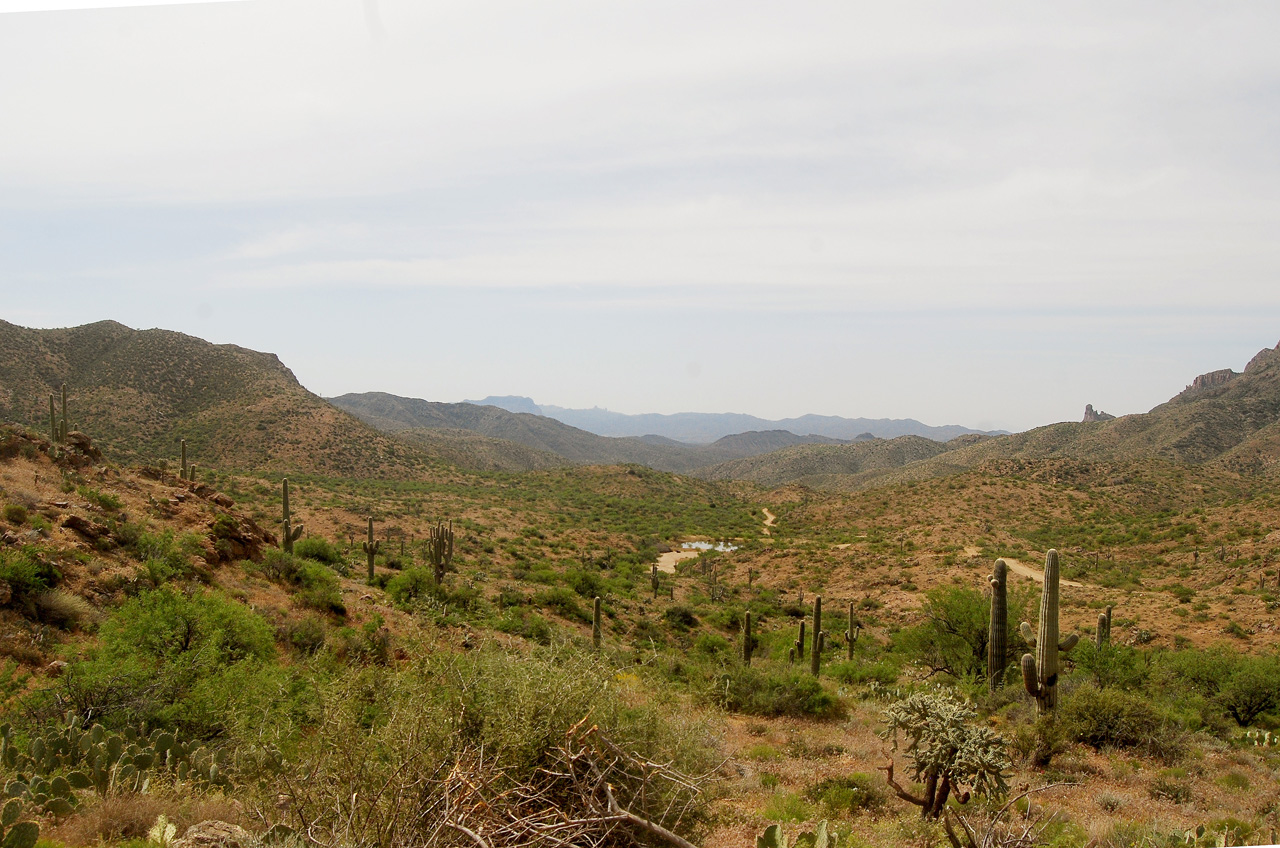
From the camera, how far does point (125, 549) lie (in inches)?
465

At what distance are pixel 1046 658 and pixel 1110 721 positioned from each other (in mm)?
1215

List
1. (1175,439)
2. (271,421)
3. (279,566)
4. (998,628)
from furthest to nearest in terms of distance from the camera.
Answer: (1175,439), (271,421), (279,566), (998,628)

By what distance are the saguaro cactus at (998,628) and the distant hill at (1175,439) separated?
43.0 metres

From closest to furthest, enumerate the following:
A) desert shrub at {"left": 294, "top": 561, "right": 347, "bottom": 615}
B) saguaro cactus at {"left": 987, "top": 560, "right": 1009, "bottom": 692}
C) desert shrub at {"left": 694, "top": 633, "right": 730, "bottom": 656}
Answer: saguaro cactus at {"left": 987, "top": 560, "right": 1009, "bottom": 692} → desert shrub at {"left": 294, "top": 561, "right": 347, "bottom": 615} → desert shrub at {"left": 694, "top": 633, "right": 730, "bottom": 656}

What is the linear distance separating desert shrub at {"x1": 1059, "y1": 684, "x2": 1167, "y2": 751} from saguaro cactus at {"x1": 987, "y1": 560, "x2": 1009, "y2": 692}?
185 centimetres

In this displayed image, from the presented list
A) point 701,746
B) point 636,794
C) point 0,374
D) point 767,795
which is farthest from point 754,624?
point 0,374

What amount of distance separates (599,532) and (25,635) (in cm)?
3094

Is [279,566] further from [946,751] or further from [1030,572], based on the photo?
[1030,572]

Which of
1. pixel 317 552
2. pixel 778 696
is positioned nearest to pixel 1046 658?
pixel 778 696

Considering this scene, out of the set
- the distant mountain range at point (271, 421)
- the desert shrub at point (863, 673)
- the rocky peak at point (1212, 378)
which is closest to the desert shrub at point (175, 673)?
the desert shrub at point (863, 673)

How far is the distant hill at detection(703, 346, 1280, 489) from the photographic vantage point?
5088cm

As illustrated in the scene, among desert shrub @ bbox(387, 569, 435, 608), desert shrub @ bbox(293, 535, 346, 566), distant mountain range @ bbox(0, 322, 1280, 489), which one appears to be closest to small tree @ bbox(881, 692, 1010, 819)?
desert shrub @ bbox(387, 569, 435, 608)

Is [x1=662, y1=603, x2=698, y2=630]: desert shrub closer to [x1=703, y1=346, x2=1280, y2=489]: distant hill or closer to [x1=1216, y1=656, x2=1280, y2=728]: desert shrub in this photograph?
[x1=1216, y1=656, x2=1280, y2=728]: desert shrub

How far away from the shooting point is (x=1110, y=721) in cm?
996
